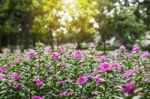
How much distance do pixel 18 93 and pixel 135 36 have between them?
4925cm

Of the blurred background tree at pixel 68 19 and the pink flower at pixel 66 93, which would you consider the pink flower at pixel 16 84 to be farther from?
the blurred background tree at pixel 68 19

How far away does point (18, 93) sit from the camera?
26.9ft

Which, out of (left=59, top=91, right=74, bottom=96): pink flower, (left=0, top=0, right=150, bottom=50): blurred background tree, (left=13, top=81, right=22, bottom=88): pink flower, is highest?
(left=0, top=0, right=150, bottom=50): blurred background tree

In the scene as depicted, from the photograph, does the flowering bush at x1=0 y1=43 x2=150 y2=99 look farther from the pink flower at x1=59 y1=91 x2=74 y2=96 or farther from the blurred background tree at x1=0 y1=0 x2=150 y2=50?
the blurred background tree at x1=0 y1=0 x2=150 y2=50

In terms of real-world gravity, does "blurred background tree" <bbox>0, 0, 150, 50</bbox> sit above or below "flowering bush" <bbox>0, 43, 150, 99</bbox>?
above

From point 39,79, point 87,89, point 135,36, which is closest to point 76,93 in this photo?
point 87,89

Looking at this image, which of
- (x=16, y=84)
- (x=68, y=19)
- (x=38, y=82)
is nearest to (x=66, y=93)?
(x=38, y=82)

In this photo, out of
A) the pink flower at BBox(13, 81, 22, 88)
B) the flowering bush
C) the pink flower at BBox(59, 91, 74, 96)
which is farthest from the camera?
the pink flower at BBox(13, 81, 22, 88)

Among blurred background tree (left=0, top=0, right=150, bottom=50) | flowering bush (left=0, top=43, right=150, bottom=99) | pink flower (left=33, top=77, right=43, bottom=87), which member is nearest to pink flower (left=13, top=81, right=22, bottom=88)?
flowering bush (left=0, top=43, right=150, bottom=99)

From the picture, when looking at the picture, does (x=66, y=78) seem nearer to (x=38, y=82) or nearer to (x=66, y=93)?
(x=66, y=93)

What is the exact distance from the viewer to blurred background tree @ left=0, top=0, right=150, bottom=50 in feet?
109

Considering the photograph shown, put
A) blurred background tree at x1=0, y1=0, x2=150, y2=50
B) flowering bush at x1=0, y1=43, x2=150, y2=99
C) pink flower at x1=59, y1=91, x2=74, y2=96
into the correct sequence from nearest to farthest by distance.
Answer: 1. pink flower at x1=59, y1=91, x2=74, y2=96
2. flowering bush at x1=0, y1=43, x2=150, y2=99
3. blurred background tree at x1=0, y1=0, x2=150, y2=50

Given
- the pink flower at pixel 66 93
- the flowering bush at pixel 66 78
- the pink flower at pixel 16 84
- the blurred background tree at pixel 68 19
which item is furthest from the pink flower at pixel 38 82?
the blurred background tree at pixel 68 19

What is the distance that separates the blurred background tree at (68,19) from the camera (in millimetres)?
33375
